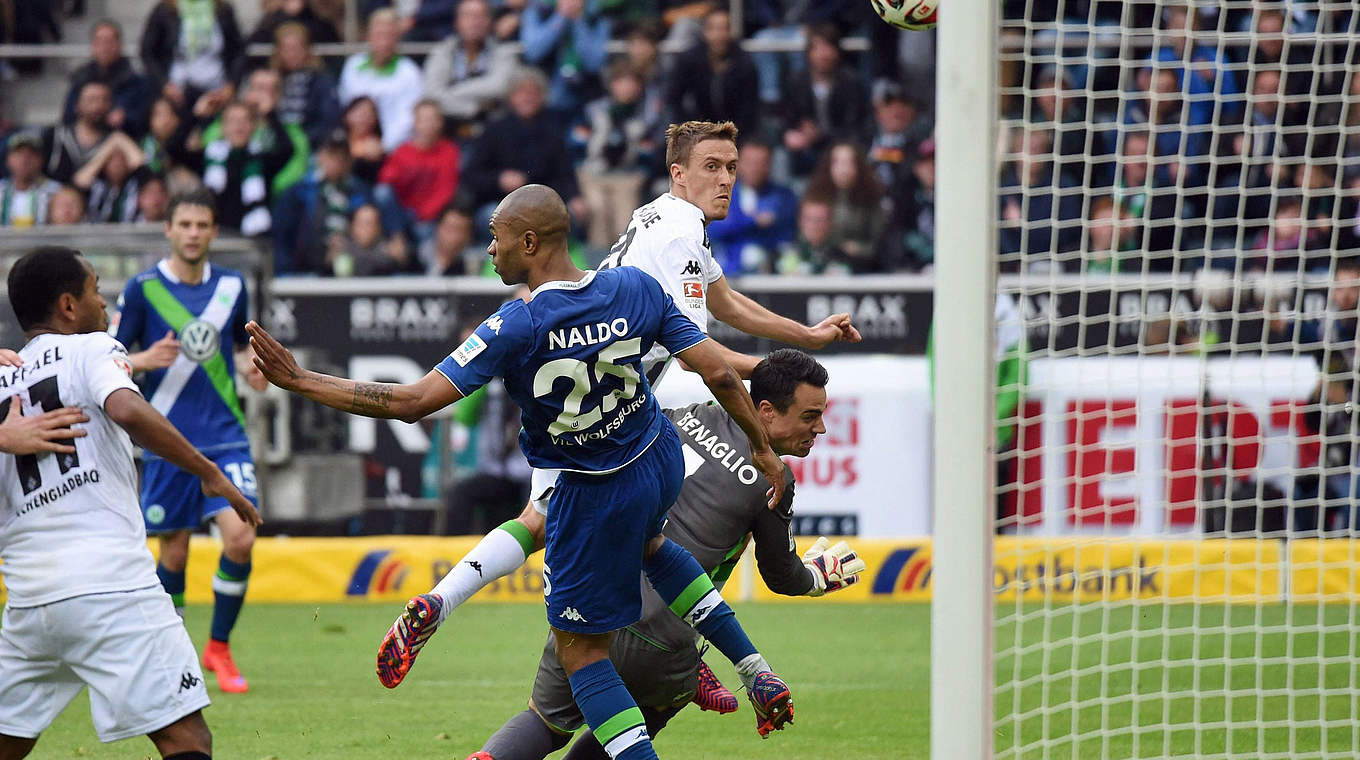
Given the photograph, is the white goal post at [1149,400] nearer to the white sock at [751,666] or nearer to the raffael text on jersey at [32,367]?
the white sock at [751,666]

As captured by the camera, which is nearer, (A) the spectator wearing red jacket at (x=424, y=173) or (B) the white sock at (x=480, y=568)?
(B) the white sock at (x=480, y=568)

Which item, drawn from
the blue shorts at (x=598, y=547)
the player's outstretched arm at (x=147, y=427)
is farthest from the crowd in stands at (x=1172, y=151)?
the player's outstretched arm at (x=147, y=427)

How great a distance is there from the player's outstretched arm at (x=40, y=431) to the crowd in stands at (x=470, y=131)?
905 centimetres

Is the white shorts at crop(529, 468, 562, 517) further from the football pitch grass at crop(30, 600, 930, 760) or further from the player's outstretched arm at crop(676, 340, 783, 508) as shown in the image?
the football pitch grass at crop(30, 600, 930, 760)

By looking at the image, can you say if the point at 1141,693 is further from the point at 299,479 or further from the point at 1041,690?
the point at 299,479

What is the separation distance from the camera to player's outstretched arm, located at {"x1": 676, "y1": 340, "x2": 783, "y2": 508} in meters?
5.07

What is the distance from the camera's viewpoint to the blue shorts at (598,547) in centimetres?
507

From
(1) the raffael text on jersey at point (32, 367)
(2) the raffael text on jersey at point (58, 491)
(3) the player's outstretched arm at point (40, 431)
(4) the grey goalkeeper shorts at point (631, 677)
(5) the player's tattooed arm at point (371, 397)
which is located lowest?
(4) the grey goalkeeper shorts at point (631, 677)

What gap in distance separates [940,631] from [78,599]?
2489mm

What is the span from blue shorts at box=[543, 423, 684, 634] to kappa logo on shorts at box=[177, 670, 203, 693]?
1092 mm

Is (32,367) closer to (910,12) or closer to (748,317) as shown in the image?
(748,317)

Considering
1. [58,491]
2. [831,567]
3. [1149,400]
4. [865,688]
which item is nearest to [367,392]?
[58,491]

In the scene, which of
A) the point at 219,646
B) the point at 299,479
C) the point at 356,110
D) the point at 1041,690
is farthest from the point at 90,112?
the point at 1041,690

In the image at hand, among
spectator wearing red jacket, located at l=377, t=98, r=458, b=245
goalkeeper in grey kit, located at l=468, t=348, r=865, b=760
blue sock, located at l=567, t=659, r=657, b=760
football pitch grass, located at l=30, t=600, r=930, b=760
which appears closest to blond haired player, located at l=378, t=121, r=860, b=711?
goalkeeper in grey kit, located at l=468, t=348, r=865, b=760
